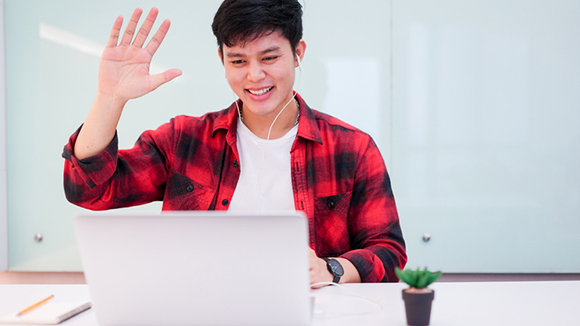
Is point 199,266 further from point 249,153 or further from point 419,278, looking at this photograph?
point 249,153

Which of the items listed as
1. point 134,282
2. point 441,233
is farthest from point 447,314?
point 441,233

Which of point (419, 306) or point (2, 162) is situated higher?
point (2, 162)

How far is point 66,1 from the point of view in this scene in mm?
2936

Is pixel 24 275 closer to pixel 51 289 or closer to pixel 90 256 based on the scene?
pixel 51 289

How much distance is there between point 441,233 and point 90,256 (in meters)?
2.33

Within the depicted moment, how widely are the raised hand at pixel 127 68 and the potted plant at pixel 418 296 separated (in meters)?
0.86

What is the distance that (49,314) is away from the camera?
0.93m

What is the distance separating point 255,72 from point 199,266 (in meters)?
0.86

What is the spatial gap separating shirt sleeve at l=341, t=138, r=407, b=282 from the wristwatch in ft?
0.23

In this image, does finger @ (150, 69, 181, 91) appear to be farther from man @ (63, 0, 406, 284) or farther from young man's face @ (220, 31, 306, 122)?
young man's face @ (220, 31, 306, 122)

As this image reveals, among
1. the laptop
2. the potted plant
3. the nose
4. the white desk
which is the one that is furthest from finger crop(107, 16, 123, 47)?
the potted plant

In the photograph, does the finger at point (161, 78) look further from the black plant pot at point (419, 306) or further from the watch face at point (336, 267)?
the black plant pot at point (419, 306)

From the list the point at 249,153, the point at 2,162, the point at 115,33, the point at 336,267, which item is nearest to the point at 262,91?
the point at 249,153

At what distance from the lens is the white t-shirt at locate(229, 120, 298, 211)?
60.9 inches
